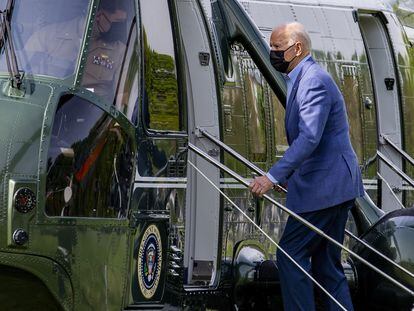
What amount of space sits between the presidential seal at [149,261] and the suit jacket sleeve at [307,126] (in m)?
0.96

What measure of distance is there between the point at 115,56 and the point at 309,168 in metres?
1.40

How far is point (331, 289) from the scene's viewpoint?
7102 mm

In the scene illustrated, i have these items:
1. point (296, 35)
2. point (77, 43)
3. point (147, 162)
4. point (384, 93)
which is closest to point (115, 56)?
point (77, 43)

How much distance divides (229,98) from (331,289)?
6.81ft

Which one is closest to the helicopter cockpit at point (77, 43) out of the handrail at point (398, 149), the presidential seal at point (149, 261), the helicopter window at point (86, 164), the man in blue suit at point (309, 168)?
the helicopter window at point (86, 164)

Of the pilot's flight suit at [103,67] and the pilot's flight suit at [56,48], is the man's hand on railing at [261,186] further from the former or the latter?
the pilot's flight suit at [56,48]

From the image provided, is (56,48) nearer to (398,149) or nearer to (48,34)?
(48,34)

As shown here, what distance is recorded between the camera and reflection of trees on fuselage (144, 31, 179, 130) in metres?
7.28

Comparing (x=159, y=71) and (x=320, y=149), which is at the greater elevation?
(x=159, y=71)

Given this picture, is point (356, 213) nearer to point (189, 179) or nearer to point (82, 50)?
point (189, 179)

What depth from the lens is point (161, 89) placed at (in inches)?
292

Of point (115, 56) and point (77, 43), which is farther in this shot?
point (115, 56)

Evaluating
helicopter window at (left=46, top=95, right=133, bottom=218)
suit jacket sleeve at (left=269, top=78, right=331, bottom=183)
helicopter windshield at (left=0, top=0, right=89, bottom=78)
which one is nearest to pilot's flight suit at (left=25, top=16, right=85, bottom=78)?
helicopter windshield at (left=0, top=0, right=89, bottom=78)

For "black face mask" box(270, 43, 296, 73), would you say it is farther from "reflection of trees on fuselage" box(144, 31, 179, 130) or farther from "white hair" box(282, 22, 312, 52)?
Answer: "reflection of trees on fuselage" box(144, 31, 179, 130)
